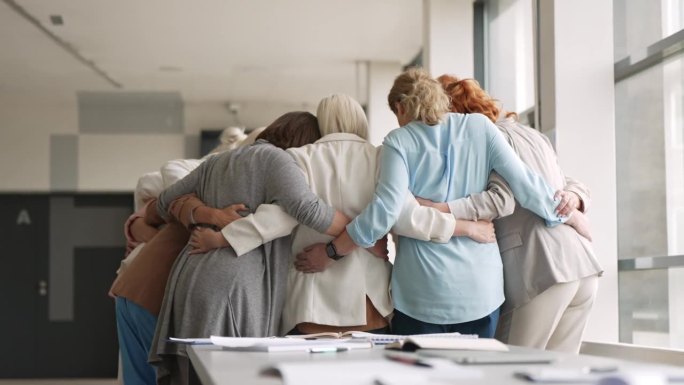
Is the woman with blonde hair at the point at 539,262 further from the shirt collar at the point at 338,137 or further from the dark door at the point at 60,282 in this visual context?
the dark door at the point at 60,282

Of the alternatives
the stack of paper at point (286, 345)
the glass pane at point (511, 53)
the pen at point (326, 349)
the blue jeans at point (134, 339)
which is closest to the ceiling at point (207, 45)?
the glass pane at point (511, 53)

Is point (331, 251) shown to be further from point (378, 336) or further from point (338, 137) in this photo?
point (378, 336)

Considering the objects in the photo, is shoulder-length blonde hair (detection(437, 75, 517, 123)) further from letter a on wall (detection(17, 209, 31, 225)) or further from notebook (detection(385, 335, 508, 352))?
letter a on wall (detection(17, 209, 31, 225))

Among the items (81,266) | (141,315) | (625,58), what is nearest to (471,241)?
(141,315)

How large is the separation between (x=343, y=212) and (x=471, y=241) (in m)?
0.42

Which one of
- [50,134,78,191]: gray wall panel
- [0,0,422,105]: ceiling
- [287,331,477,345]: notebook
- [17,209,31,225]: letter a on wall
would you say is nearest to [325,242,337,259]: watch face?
[287,331,477,345]: notebook

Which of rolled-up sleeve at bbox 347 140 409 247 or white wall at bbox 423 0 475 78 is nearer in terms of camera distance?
rolled-up sleeve at bbox 347 140 409 247

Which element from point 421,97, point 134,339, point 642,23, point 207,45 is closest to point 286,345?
point 421,97

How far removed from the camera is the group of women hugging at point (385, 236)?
3.07 metres

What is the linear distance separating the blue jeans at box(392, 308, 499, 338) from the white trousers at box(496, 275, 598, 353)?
0.11m

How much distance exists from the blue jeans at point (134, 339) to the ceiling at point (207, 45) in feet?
14.8

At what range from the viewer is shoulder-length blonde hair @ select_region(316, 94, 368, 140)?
3273 millimetres

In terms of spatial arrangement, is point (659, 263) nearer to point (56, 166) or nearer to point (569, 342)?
point (569, 342)

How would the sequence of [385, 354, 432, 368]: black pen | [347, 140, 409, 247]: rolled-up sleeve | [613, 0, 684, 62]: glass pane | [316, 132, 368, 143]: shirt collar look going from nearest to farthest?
1. [385, 354, 432, 368]: black pen
2. [347, 140, 409, 247]: rolled-up sleeve
3. [316, 132, 368, 143]: shirt collar
4. [613, 0, 684, 62]: glass pane
